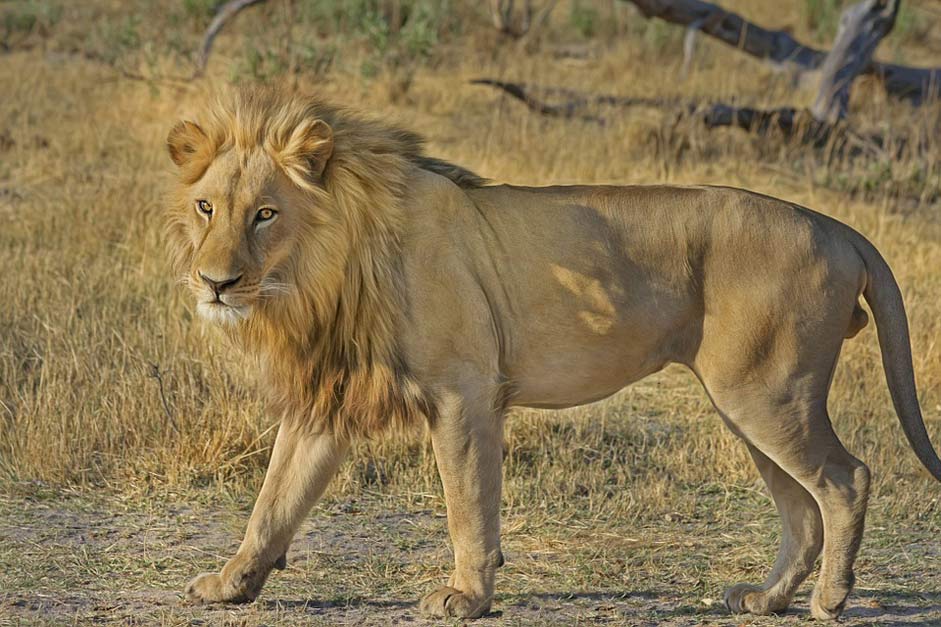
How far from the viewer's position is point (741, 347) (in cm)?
375

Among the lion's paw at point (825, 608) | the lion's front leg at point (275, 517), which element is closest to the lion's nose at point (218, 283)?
the lion's front leg at point (275, 517)

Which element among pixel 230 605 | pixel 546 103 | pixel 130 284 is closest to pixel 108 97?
pixel 546 103

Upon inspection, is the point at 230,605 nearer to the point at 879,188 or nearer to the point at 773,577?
the point at 773,577

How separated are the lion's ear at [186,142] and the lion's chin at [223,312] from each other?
45 centimetres

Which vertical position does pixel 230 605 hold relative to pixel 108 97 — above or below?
below

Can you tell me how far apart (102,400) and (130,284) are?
1550 mm

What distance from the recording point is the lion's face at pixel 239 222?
11.2 feet

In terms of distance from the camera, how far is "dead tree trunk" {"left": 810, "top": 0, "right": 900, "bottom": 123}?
32.4ft

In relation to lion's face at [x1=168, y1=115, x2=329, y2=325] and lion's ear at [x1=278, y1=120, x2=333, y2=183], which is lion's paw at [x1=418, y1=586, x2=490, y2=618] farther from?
lion's ear at [x1=278, y1=120, x2=333, y2=183]

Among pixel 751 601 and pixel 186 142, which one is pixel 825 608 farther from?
pixel 186 142

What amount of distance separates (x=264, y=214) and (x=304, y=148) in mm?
199

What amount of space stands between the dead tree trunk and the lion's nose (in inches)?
285

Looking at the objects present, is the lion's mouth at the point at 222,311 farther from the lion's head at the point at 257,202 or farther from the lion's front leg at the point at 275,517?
the lion's front leg at the point at 275,517

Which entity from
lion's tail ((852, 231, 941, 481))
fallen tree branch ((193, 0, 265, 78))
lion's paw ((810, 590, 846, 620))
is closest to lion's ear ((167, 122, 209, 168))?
lion's tail ((852, 231, 941, 481))
